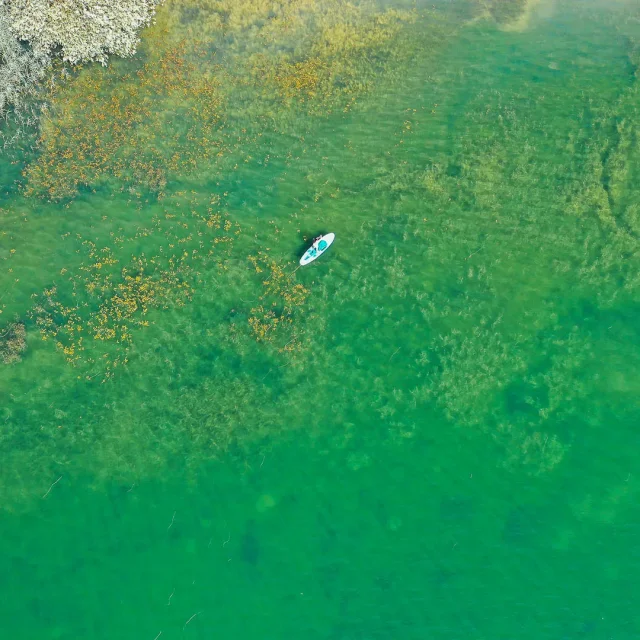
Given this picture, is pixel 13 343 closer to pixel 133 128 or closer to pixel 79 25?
pixel 133 128

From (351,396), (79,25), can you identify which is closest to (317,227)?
(351,396)

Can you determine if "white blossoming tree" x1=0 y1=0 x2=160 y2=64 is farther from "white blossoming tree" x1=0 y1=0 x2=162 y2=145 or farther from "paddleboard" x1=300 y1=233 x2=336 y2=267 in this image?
"paddleboard" x1=300 y1=233 x2=336 y2=267

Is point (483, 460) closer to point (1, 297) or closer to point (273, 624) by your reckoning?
point (273, 624)

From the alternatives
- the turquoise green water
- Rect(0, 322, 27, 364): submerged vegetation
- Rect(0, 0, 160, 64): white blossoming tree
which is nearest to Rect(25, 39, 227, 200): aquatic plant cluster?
the turquoise green water

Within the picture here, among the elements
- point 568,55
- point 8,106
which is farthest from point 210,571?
point 568,55

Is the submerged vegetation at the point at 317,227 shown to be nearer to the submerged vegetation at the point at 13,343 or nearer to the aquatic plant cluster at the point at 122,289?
the aquatic plant cluster at the point at 122,289

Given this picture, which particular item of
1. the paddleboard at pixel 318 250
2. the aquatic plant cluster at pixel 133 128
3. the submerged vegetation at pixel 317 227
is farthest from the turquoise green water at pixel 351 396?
the aquatic plant cluster at pixel 133 128
